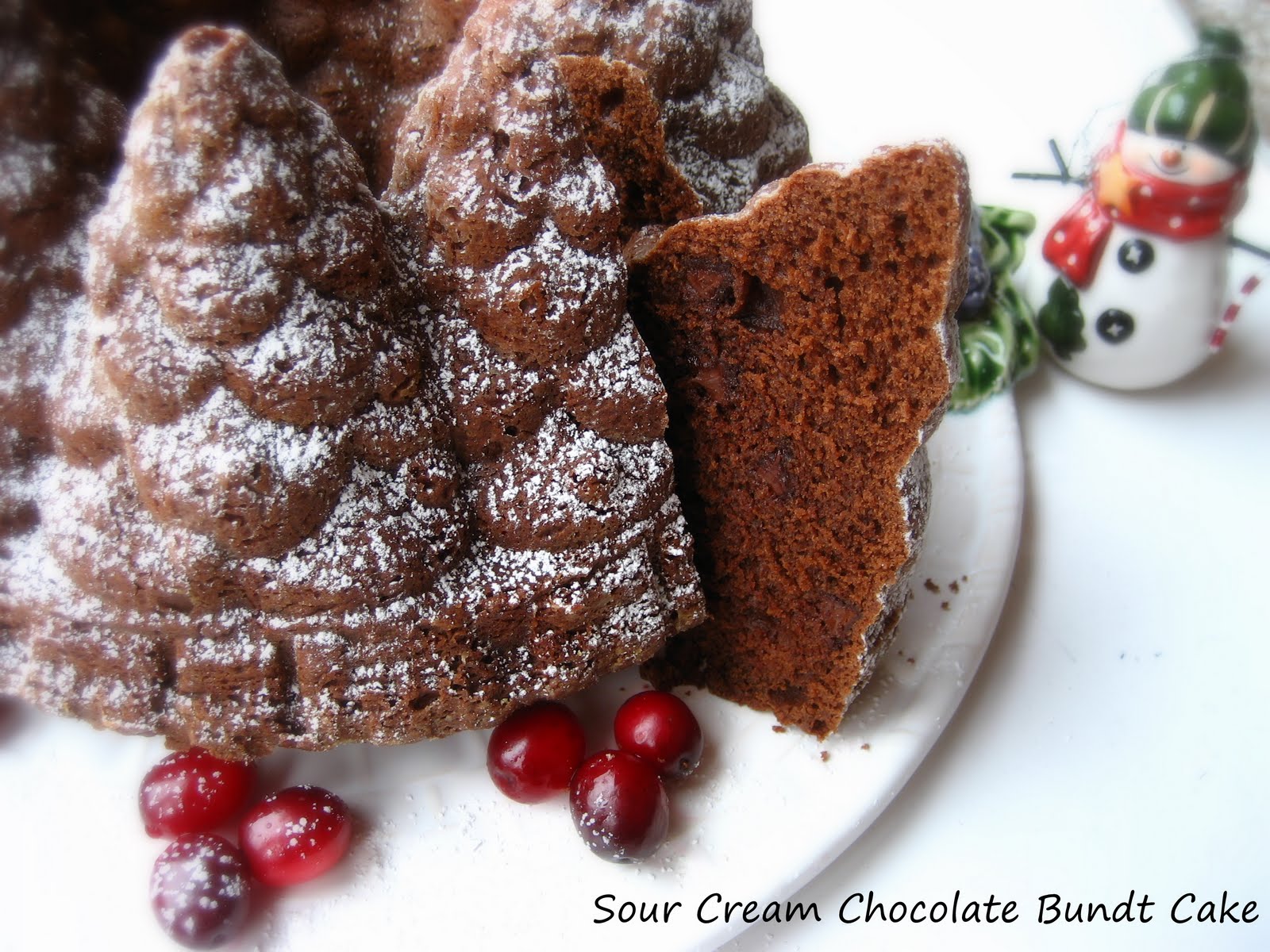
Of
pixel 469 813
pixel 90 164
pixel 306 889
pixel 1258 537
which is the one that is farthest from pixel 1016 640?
pixel 90 164

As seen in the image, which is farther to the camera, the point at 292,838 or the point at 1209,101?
the point at 1209,101

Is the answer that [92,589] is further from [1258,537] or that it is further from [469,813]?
[1258,537]

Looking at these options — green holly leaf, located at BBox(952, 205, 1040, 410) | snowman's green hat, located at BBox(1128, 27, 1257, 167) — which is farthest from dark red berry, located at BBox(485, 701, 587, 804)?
snowman's green hat, located at BBox(1128, 27, 1257, 167)

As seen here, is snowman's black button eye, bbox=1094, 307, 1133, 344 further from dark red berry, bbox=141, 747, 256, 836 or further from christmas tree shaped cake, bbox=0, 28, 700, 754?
dark red berry, bbox=141, 747, 256, 836

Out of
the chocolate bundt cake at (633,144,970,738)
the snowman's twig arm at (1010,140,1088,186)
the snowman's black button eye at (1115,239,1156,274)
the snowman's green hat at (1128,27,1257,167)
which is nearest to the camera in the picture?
the chocolate bundt cake at (633,144,970,738)

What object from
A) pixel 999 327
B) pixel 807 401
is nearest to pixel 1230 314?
pixel 999 327

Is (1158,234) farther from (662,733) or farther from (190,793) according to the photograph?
(190,793)
